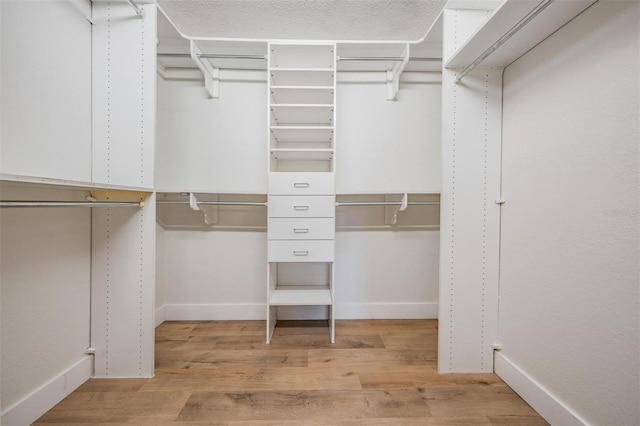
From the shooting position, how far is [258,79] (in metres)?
2.17

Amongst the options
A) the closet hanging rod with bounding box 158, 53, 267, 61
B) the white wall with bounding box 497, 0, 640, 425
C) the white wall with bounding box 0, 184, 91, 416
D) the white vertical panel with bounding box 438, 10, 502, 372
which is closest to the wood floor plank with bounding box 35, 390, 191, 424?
the white wall with bounding box 0, 184, 91, 416

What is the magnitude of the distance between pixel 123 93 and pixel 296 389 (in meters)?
1.83

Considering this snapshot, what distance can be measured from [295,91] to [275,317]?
1.72m

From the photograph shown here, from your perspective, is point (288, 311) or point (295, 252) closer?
point (295, 252)

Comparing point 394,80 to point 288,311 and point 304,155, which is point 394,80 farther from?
point 288,311

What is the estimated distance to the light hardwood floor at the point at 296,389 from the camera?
1.20m

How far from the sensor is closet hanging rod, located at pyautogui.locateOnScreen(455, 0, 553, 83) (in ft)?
3.28

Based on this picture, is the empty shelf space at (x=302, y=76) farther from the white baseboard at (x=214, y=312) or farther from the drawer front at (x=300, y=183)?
the white baseboard at (x=214, y=312)

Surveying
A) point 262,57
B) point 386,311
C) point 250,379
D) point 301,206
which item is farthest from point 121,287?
point 386,311

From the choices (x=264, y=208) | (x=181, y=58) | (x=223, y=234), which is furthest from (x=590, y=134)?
(x=181, y=58)

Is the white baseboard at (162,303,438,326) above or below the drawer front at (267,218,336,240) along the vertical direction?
below

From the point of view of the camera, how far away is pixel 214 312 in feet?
7.23

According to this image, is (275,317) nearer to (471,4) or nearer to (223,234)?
(223,234)

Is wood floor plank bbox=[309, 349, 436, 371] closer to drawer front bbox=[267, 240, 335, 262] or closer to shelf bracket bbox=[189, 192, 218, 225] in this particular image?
drawer front bbox=[267, 240, 335, 262]
